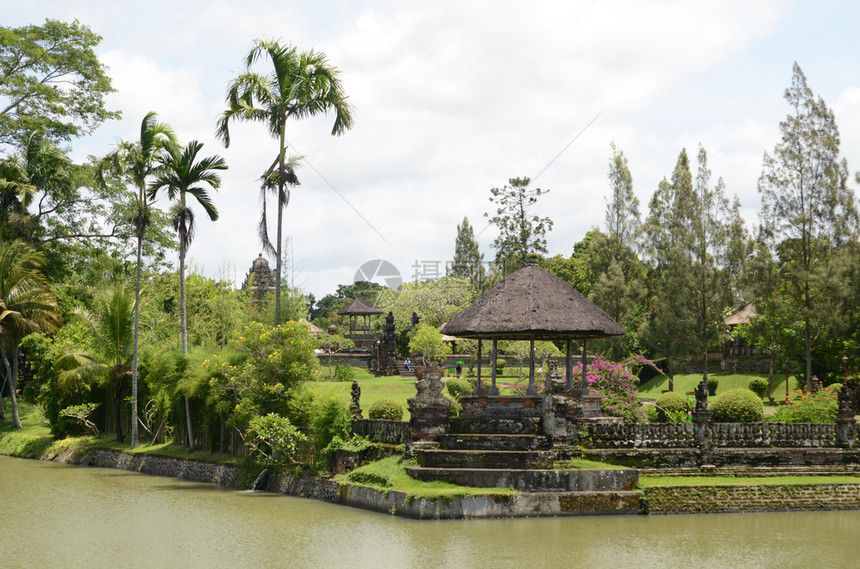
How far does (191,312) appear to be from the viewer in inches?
1890

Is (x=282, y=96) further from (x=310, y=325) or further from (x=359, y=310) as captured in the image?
(x=359, y=310)

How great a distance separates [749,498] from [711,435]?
1.89 metres

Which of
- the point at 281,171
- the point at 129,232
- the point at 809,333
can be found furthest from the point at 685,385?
the point at 129,232

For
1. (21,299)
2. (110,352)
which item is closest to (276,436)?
(110,352)

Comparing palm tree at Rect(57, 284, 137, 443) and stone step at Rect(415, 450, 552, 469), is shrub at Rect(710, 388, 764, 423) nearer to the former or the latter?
stone step at Rect(415, 450, 552, 469)

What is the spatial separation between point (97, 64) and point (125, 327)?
16223 millimetres

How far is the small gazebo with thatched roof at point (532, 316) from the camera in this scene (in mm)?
21719

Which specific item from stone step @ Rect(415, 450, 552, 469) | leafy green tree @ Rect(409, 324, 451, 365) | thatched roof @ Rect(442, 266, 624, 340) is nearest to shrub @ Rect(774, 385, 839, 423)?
thatched roof @ Rect(442, 266, 624, 340)

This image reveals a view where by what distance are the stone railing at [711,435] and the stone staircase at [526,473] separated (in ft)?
5.17

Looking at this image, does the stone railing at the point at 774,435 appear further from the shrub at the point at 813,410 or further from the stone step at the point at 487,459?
the stone step at the point at 487,459

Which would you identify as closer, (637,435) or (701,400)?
(637,435)

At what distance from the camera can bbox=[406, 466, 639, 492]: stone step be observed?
18875mm

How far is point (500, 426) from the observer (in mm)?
20719

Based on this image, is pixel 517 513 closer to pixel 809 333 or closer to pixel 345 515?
pixel 345 515
